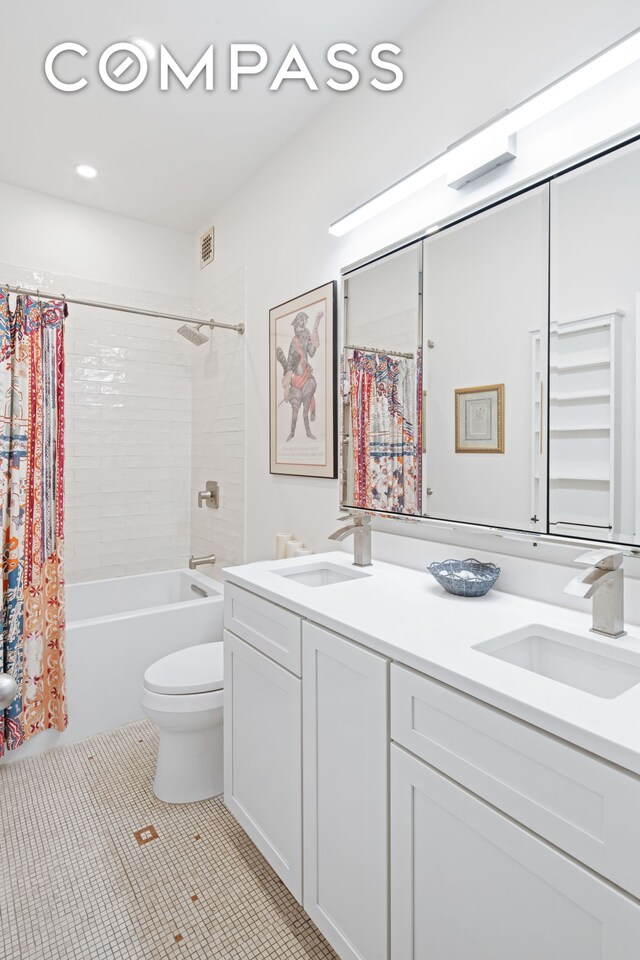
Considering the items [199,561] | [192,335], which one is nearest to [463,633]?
[199,561]

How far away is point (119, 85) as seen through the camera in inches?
79.4

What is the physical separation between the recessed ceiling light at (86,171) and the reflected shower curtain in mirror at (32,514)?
2.75 ft

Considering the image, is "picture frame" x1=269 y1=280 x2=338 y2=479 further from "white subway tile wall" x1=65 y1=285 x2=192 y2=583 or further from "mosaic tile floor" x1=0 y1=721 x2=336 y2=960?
"mosaic tile floor" x1=0 y1=721 x2=336 y2=960

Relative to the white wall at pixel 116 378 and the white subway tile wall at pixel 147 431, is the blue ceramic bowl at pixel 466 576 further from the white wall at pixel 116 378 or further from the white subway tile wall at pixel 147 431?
the white wall at pixel 116 378

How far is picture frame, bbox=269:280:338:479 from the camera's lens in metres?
2.09

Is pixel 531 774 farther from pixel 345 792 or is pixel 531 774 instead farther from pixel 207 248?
pixel 207 248

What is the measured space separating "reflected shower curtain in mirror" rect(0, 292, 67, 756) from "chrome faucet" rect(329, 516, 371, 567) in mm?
1326

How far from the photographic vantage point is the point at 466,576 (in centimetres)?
141

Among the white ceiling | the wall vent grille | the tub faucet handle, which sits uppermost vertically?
the white ceiling

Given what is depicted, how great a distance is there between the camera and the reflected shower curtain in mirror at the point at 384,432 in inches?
67.3

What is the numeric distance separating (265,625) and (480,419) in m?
0.86

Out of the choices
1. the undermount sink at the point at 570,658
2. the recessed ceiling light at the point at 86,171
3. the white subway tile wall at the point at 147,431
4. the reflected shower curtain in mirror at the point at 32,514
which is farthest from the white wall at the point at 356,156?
the undermount sink at the point at 570,658

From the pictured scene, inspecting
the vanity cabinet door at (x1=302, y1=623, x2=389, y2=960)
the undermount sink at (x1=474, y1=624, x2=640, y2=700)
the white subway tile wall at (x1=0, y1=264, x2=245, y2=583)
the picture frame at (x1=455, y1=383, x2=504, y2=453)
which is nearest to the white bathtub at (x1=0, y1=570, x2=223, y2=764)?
the white subway tile wall at (x1=0, y1=264, x2=245, y2=583)

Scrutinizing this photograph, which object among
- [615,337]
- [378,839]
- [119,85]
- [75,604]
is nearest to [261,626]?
[378,839]
